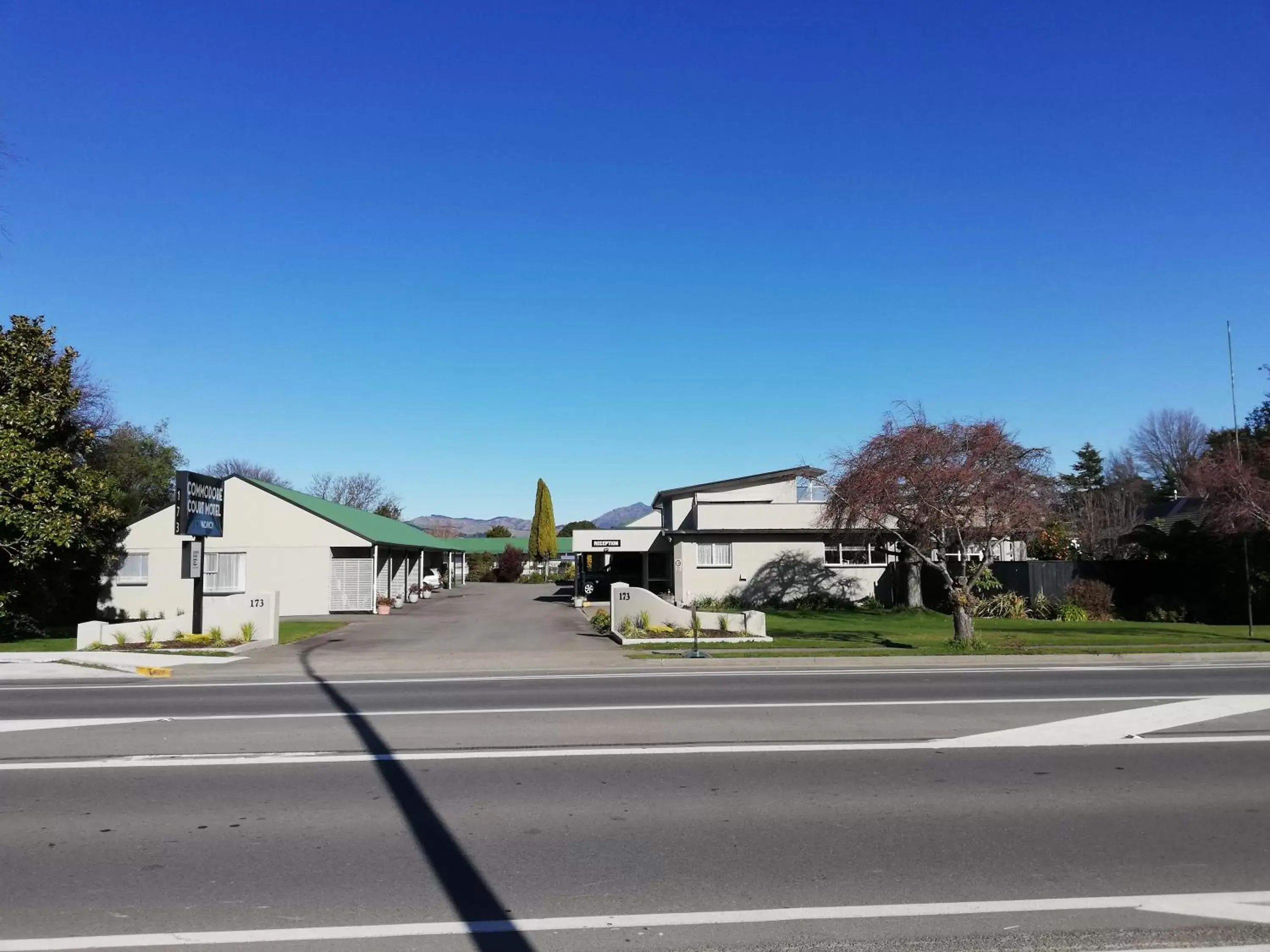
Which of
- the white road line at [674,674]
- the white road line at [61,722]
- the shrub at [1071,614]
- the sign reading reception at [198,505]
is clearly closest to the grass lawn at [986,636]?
the shrub at [1071,614]

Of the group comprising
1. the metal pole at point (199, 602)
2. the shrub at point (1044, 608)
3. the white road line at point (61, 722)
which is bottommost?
the white road line at point (61, 722)

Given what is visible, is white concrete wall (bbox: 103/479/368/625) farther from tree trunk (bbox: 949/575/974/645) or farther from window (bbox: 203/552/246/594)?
tree trunk (bbox: 949/575/974/645)

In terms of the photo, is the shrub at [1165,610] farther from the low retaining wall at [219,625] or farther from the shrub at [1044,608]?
the low retaining wall at [219,625]

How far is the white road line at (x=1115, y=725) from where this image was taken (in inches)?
391

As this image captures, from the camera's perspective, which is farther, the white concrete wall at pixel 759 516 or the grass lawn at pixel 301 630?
the white concrete wall at pixel 759 516

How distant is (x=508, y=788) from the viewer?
8008 mm

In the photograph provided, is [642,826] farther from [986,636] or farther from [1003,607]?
[1003,607]

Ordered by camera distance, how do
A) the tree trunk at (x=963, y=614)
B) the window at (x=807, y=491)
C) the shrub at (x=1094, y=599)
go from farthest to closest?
1. the window at (x=807, y=491)
2. the shrub at (x=1094, y=599)
3. the tree trunk at (x=963, y=614)

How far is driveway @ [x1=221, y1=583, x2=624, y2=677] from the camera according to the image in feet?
59.6

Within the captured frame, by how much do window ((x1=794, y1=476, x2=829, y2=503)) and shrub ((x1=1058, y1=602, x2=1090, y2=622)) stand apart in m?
9.43

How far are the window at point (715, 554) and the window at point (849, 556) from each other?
3.73 meters

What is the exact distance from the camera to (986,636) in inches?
922


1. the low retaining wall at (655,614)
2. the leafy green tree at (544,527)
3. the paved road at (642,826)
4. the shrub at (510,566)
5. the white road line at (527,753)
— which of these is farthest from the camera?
the leafy green tree at (544,527)

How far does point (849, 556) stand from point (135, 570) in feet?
89.7
